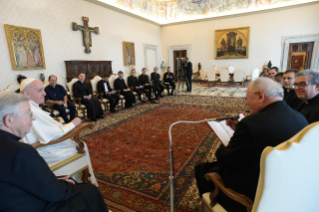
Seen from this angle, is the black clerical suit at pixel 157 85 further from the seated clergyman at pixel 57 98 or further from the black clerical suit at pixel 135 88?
the seated clergyman at pixel 57 98

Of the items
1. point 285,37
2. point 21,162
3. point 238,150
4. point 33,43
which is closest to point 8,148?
point 21,162

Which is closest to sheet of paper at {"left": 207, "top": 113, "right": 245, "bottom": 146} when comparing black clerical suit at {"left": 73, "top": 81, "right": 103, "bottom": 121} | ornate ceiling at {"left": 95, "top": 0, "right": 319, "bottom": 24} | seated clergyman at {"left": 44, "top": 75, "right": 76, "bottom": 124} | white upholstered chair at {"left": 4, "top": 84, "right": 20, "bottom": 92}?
seated clergyman at {"left": 44, "top": 75, "right": 76, "bottom": 124}

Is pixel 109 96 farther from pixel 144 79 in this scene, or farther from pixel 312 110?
pixel 312 110

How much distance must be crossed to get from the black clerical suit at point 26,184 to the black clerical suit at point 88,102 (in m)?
4.10

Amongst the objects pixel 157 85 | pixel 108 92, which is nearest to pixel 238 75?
pixel 157 85

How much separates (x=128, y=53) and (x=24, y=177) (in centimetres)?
981

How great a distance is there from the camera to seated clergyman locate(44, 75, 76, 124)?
451cm

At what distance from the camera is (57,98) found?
470cm

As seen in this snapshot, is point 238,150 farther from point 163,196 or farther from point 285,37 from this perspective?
point 285,37

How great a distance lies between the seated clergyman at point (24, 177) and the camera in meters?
0.98

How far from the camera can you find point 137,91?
7.27 meters

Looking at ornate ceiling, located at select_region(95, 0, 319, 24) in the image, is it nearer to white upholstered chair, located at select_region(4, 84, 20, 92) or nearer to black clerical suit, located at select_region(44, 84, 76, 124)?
black clerical suit, located at select_region(44, 84, 76, 124)

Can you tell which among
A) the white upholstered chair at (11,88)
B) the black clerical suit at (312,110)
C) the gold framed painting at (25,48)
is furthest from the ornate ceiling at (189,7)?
the black clerical suit at (312,110)

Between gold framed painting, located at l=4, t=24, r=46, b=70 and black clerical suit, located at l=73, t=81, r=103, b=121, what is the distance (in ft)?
6.02
